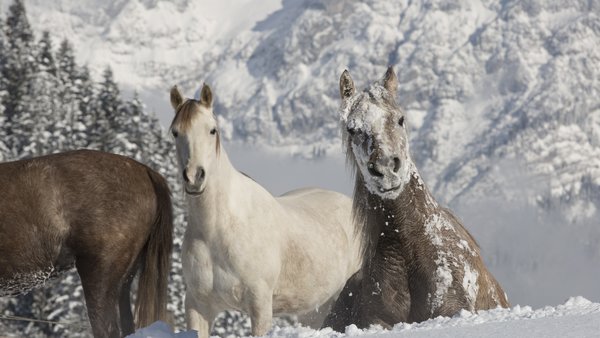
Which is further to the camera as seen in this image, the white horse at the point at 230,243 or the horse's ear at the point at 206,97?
the horse's ear at the point at 206,97

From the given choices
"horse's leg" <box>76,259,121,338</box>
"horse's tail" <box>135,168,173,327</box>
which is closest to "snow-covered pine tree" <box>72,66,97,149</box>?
"horse's tail" <box>135,168,173,327</box>

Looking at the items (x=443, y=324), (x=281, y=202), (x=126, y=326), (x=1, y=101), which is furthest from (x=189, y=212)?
(x=1, y=101)

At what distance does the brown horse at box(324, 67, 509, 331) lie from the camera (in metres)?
8.50

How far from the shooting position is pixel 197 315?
10.8m

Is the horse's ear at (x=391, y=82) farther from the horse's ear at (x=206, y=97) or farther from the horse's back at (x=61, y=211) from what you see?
the horse's back at (x=61, y=211)

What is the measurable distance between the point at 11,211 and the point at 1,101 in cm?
3839

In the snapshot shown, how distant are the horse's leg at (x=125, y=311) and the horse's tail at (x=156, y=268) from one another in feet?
0.46

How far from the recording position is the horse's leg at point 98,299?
10086mm

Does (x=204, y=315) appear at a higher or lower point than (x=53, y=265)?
lower

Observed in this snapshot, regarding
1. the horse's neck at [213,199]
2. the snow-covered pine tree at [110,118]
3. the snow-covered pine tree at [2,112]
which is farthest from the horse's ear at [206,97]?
the snow-covered pine tree at [110,118]

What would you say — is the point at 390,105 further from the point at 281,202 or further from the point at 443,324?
the point at 281,202

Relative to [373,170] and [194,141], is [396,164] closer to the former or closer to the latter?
[373,170]

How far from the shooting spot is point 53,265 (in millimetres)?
10078

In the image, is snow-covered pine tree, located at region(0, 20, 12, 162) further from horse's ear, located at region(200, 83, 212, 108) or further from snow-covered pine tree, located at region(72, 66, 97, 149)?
horse's ear, located at region(200, 83, 212, 108)
